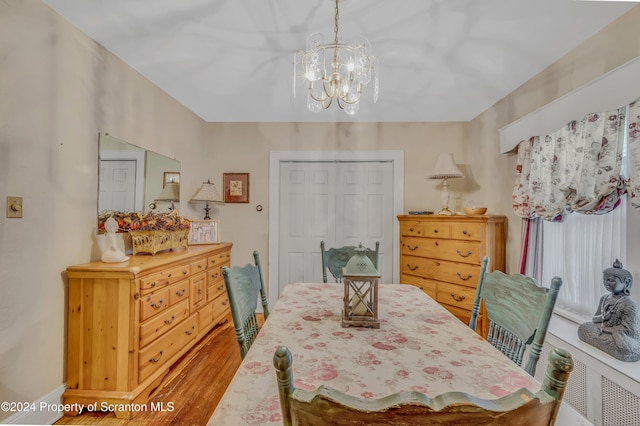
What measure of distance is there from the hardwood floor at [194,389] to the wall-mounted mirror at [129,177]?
1.36m

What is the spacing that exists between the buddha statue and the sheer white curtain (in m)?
0.28

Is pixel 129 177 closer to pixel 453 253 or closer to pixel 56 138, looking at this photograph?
pixel 56 138

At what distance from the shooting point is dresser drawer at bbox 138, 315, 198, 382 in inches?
76.7

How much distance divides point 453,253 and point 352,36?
7.06 feet

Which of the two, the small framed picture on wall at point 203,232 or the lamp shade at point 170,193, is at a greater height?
the lamp shade at point 170,193

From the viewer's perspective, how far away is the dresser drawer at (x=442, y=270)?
9.05 ft

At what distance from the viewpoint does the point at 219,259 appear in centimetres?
318

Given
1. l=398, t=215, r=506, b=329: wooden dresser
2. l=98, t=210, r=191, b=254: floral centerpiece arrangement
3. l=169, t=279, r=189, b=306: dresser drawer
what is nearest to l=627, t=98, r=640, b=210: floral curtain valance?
l=398, t=215, r=506, b=329: wooden dresser

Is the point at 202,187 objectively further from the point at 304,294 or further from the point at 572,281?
the point at 572,281

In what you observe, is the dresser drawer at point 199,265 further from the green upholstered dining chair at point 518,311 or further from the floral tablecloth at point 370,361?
the green upholstered dining chair at point 518,311

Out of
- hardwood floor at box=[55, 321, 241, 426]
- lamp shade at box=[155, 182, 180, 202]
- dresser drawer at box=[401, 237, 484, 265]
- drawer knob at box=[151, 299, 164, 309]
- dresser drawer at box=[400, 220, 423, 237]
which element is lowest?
hardwood floor at box=[55, 321, 241, 426]

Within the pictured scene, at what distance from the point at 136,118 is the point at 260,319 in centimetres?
253

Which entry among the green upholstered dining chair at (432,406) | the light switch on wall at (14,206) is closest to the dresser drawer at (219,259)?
the light switch on wall at (14,206)

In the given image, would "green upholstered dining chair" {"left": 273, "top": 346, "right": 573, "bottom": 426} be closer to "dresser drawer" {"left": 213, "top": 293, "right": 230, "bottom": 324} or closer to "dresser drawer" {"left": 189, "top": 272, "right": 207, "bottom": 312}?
"dresser drawer" {"left": 189, "top": 272, "right": 207, "bottom": 312}
